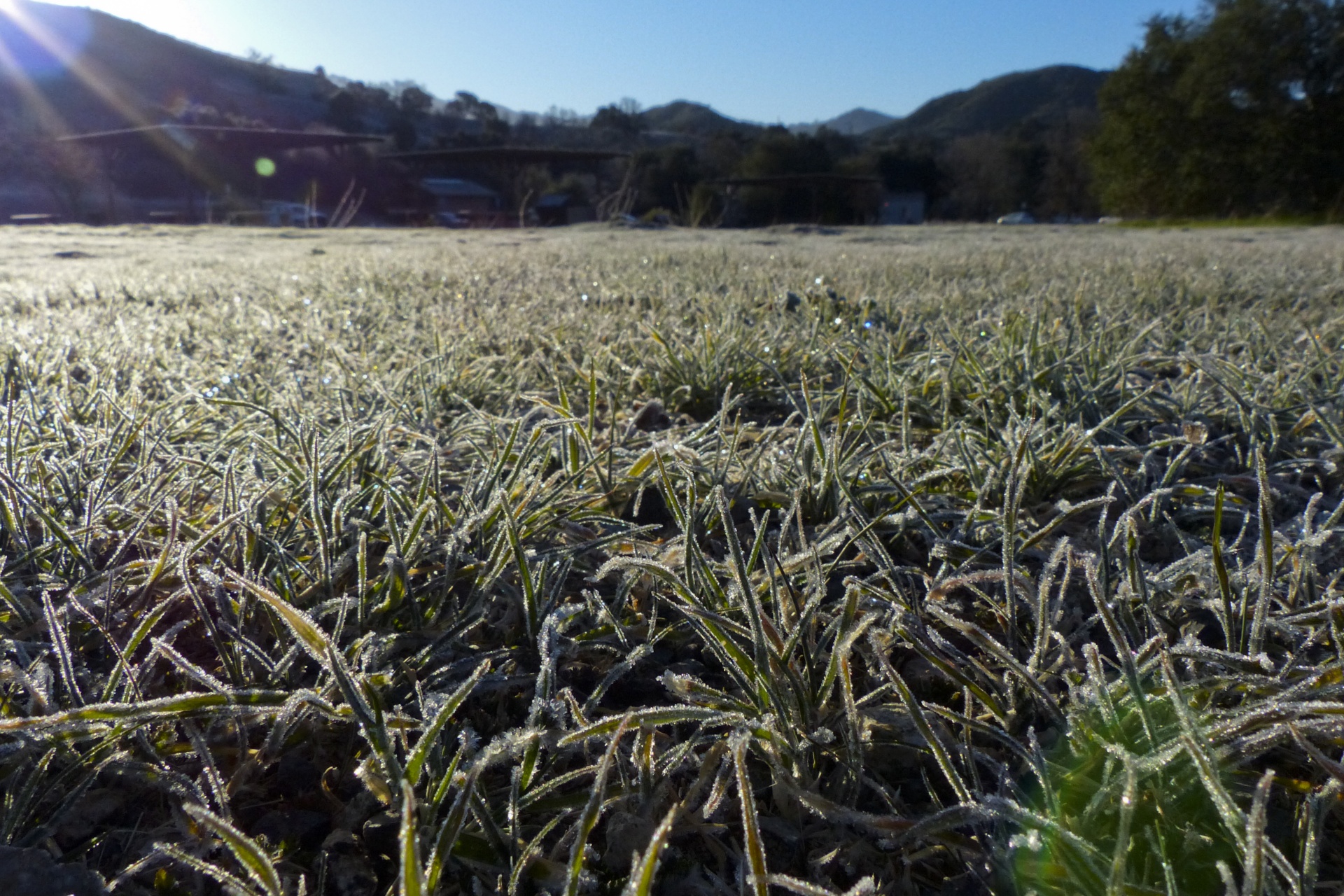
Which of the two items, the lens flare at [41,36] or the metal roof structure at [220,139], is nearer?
the metal roof structure at [220,139]

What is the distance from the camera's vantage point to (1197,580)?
0.71 metres

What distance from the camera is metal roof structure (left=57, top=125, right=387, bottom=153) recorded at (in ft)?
47.2

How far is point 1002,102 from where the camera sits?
7925 centimetres

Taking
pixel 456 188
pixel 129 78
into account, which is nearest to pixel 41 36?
pixel 129 78

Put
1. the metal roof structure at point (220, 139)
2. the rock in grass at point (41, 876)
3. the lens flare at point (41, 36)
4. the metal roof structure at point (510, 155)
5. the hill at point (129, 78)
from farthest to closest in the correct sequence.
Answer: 1. the lens flare at point (41, 36)
2. the hill at point (129, 78)
3. the metal roof structure at point (510, 155)
4. the metal roof structure at point (220, 139)
5. the rock in grass at point (41, 876)

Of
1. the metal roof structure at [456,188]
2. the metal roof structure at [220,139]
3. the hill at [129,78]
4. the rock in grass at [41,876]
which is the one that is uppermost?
the hill at [129,78]

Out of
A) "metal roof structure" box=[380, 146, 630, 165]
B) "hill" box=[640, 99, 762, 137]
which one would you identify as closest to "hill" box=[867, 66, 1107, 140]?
"hill" box=[640, 99, 762, 137]

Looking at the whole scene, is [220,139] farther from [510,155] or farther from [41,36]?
[41,36]

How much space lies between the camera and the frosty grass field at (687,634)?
1.61ft

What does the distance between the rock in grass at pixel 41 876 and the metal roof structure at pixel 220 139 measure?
1526 centimetres

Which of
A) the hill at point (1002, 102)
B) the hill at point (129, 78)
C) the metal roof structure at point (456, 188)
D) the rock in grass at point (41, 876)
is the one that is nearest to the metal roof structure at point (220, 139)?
the metal roof structure at point (456, 188)

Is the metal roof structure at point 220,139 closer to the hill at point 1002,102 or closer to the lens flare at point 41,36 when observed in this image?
the lens flare at point 41,36

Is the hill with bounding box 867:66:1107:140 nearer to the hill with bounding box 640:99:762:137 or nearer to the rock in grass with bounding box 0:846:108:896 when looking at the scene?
the hill with bounding box 640:99:762:137

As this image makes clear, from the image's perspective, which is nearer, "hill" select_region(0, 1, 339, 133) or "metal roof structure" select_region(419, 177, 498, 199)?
"metal roof structure" select_region(419, 177, 498, 199)
